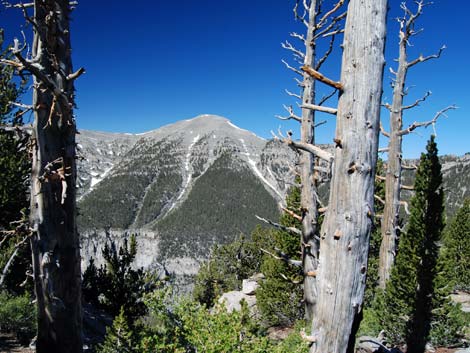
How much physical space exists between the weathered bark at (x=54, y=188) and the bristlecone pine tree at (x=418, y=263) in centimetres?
1143

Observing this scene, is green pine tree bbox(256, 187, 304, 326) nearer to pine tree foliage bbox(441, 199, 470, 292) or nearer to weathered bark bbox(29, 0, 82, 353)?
weathered bark bbox(29, 0, 82, 353)

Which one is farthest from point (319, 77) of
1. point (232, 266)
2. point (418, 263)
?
point (232, 266)

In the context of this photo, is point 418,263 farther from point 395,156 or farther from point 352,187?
point 352,187

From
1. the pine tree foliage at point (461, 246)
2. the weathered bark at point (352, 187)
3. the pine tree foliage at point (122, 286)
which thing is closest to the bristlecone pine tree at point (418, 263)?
the weathered bark at point (352, 187)

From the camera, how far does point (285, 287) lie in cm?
1631

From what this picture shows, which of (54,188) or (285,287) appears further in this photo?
(285,287)

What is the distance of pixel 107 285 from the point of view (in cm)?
1686

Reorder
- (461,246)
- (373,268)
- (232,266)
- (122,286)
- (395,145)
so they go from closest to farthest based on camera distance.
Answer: (395,145), (122,286), (373,268), (461,246), (232,266)

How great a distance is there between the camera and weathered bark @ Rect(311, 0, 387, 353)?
12.5 ft

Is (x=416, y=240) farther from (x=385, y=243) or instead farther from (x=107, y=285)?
(x=107, y=285)

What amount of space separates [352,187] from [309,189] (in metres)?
4.25

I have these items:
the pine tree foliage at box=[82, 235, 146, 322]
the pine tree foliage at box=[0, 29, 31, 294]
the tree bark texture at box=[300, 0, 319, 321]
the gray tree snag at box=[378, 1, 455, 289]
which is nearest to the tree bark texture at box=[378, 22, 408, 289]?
the gray tree snag at box=[378, 1, 455, 289]

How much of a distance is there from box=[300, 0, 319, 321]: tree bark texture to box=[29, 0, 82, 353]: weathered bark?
16.7 ft

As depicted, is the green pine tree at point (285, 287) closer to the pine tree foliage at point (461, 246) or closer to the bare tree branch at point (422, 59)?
the bare tree branch at point (422, 59)
